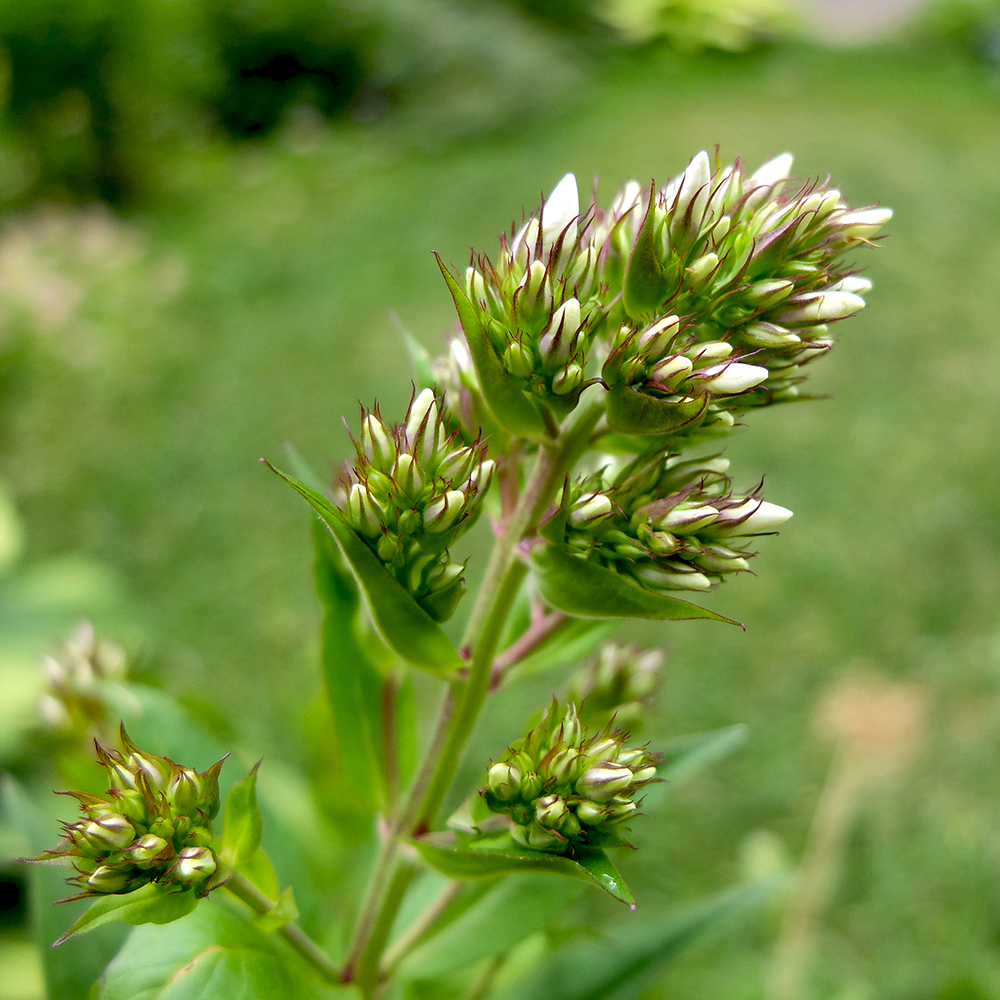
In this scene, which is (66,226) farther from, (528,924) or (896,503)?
(528,924)

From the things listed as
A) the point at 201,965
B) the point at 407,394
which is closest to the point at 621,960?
the point at 201,965

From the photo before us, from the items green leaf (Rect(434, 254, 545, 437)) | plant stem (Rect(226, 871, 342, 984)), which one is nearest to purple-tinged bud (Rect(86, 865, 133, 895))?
plant stem (Rect(226, 871, 342, 984))

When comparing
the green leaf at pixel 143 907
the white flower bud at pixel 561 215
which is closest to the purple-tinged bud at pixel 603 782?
the green leaf at pixel 143 907

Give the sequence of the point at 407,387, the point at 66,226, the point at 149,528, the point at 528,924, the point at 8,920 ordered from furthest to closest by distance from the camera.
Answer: the point at 66,226
the point at 407,387
the point at 149,528
the point at 8,920
the point at 528,924

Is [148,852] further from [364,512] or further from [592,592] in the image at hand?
[592,592]

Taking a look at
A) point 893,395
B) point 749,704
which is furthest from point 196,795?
point 893,395
